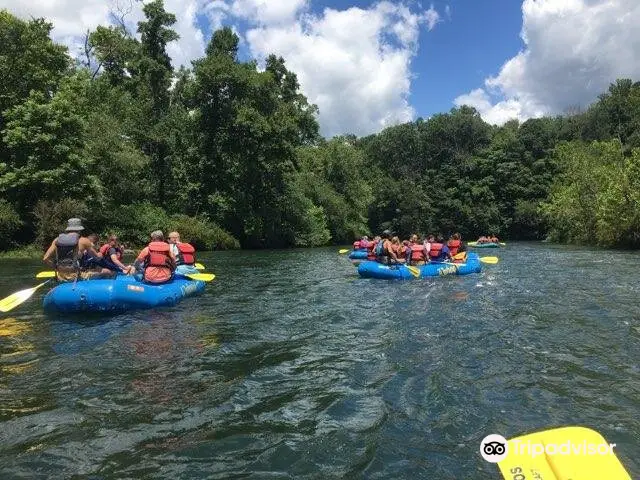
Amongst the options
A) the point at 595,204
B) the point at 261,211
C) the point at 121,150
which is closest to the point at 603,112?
the point at 595,204

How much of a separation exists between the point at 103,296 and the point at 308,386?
478cm

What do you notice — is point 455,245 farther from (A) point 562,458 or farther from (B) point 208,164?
(B) point 208,164

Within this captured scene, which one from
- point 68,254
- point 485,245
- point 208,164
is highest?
point 208,164

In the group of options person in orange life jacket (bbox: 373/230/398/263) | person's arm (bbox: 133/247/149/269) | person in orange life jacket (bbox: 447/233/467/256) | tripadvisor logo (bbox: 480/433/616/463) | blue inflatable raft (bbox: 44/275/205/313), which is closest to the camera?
tripadvisor logo (bbox: 480/433/616/463)

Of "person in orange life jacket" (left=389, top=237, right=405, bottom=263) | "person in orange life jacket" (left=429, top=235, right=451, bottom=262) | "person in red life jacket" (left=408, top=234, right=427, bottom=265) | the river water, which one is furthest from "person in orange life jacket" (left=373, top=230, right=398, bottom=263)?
the river water

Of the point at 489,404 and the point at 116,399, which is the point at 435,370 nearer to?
the point at 489,404

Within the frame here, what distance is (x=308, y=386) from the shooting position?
552 centimetres

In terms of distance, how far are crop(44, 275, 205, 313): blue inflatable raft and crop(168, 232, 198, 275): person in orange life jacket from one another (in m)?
3.22

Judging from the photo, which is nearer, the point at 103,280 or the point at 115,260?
the point at 103,280

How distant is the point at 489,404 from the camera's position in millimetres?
4988

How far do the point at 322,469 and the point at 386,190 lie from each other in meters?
51.4

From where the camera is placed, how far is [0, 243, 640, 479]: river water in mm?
3934

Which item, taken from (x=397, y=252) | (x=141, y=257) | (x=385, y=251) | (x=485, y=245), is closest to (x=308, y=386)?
(x=141, y=257)

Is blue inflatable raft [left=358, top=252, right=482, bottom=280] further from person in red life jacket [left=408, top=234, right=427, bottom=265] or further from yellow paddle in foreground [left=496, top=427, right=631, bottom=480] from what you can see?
yellow paddle in foreground [left=496, top=427, right=631, bottom=480]
